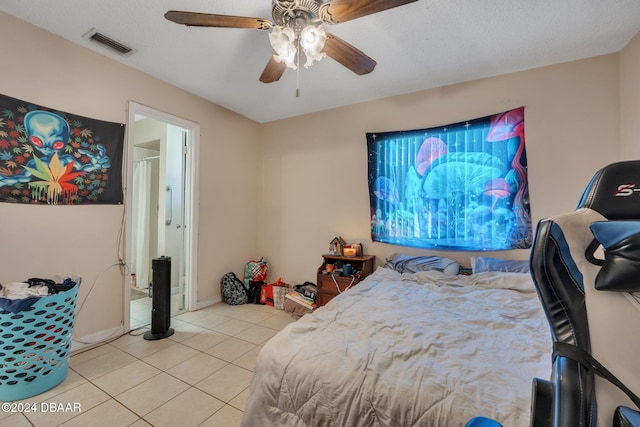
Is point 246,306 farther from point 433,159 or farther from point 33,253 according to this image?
point 433,159

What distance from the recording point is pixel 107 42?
2150 millimetres

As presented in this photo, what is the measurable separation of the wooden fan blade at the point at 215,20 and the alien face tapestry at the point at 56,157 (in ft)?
4.75

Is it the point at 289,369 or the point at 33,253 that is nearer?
the point at 289,369

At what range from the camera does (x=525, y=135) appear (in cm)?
249

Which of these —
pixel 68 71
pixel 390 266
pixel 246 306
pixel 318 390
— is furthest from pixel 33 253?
Result: pixel 390 266

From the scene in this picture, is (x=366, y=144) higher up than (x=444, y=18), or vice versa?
(x=444, y=18)

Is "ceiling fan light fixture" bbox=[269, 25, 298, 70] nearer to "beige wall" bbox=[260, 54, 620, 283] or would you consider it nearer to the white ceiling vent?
the white ceiling vent

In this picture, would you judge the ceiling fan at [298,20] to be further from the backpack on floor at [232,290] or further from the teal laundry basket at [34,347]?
the backpack on floor at [232,290]

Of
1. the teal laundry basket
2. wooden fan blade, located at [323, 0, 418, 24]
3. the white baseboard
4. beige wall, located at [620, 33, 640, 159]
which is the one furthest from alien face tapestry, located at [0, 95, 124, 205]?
beige wall, located at [620, 33, 640, 159]

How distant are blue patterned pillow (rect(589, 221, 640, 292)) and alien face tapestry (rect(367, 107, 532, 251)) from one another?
2234 millimetres

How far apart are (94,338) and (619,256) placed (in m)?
3.31

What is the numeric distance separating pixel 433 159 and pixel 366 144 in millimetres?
810

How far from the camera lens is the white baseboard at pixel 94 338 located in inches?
86.4

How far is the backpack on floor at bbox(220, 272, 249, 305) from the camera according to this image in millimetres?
3430
